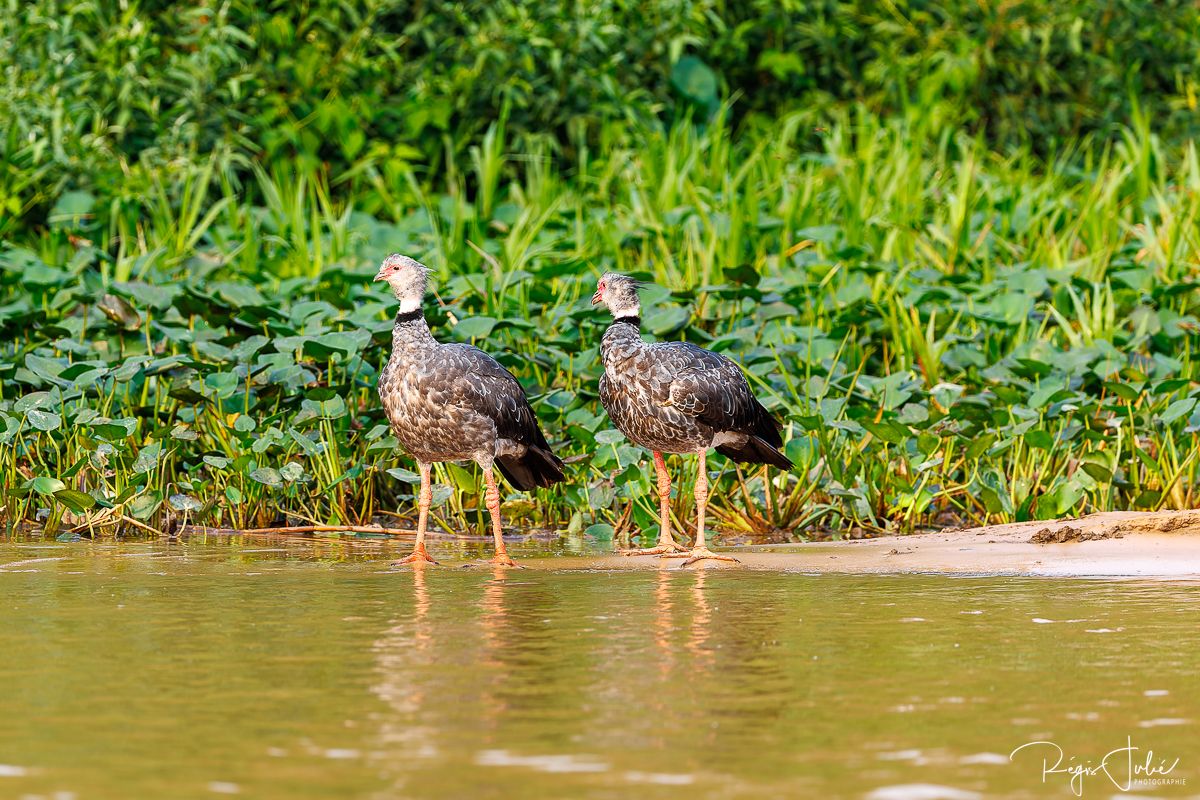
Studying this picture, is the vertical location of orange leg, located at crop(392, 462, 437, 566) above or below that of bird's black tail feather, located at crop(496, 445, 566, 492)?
below

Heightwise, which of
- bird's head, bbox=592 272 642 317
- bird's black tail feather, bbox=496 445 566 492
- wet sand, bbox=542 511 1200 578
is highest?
bird's head, bbox=592 272 642 317

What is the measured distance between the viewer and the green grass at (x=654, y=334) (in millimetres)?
8359

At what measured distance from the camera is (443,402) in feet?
24.2

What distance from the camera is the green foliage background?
333 inches

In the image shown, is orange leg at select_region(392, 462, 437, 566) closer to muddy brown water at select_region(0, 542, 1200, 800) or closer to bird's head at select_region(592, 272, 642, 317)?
muddy brown water at select_region(0, 542, 1200, 800)

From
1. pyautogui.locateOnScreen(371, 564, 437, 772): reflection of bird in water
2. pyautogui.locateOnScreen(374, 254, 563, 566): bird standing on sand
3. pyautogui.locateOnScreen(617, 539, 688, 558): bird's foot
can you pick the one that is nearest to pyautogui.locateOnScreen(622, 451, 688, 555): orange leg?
pyautogui.locateOnScreen(617, 539, 688, 558): bird's foot

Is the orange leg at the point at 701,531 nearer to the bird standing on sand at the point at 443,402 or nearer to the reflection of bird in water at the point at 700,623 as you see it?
the reflection of bird in water at the point at 700,623

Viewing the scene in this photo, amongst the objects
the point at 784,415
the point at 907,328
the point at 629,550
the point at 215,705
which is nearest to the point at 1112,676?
the point at 215,705

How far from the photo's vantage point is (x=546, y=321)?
975 cm

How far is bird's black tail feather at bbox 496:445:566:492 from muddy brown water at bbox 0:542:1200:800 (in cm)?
151

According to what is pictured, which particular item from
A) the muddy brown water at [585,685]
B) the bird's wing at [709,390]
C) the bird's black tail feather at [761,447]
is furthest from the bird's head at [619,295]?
the muddy brown water at [585,685]

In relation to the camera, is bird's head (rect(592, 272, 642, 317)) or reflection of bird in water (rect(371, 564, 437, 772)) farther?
bird's head (rect(592, 272, 642, 317))

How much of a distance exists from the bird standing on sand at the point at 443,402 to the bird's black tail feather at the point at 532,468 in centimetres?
4

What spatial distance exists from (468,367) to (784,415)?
2068 mm
